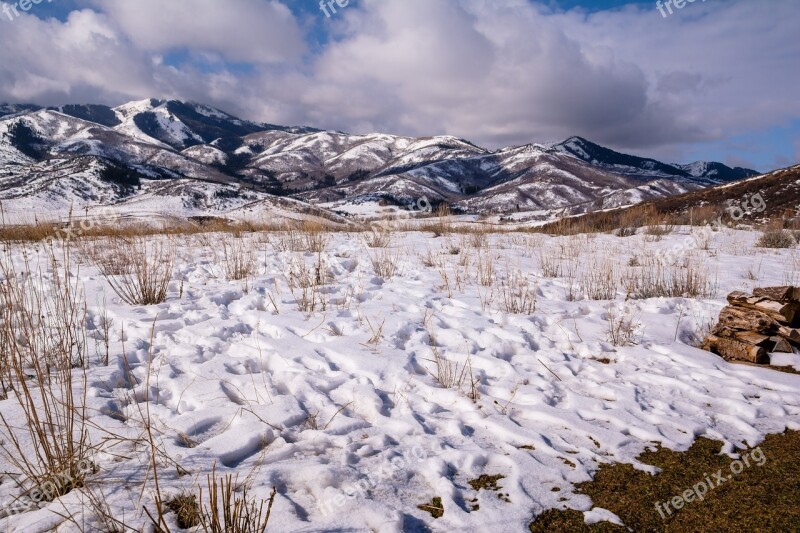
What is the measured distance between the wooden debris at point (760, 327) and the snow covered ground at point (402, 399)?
0.18m

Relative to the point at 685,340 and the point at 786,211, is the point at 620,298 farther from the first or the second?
the point at 786,211

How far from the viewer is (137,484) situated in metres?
1.67

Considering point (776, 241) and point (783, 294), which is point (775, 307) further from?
point (776, 241)

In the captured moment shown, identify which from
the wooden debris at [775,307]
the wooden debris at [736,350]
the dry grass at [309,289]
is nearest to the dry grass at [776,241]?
the wooden debris at [775,307]

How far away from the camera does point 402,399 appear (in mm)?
2646

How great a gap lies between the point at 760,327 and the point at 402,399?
10.2 feet

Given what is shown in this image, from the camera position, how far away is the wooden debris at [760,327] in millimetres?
3334

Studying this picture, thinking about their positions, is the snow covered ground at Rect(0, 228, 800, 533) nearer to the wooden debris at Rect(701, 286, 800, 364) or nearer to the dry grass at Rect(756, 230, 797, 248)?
the wooden debris at Rect(701, 286, 800, 364)

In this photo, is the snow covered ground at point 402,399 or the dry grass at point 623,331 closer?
the snow covered ground at point 402,399

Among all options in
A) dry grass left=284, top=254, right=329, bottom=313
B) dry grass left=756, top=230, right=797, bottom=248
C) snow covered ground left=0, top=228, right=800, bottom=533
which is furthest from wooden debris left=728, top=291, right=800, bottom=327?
dry grass left=756, top=230, right=797, bottom=248

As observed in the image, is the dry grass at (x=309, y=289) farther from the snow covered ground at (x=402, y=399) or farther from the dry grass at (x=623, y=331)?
the dry grass at (x=623, y=331)

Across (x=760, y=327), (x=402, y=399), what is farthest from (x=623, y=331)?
(x=402, y=399)

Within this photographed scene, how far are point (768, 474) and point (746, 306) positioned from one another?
87.4 inches

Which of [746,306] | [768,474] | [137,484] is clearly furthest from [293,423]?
[746,306]
